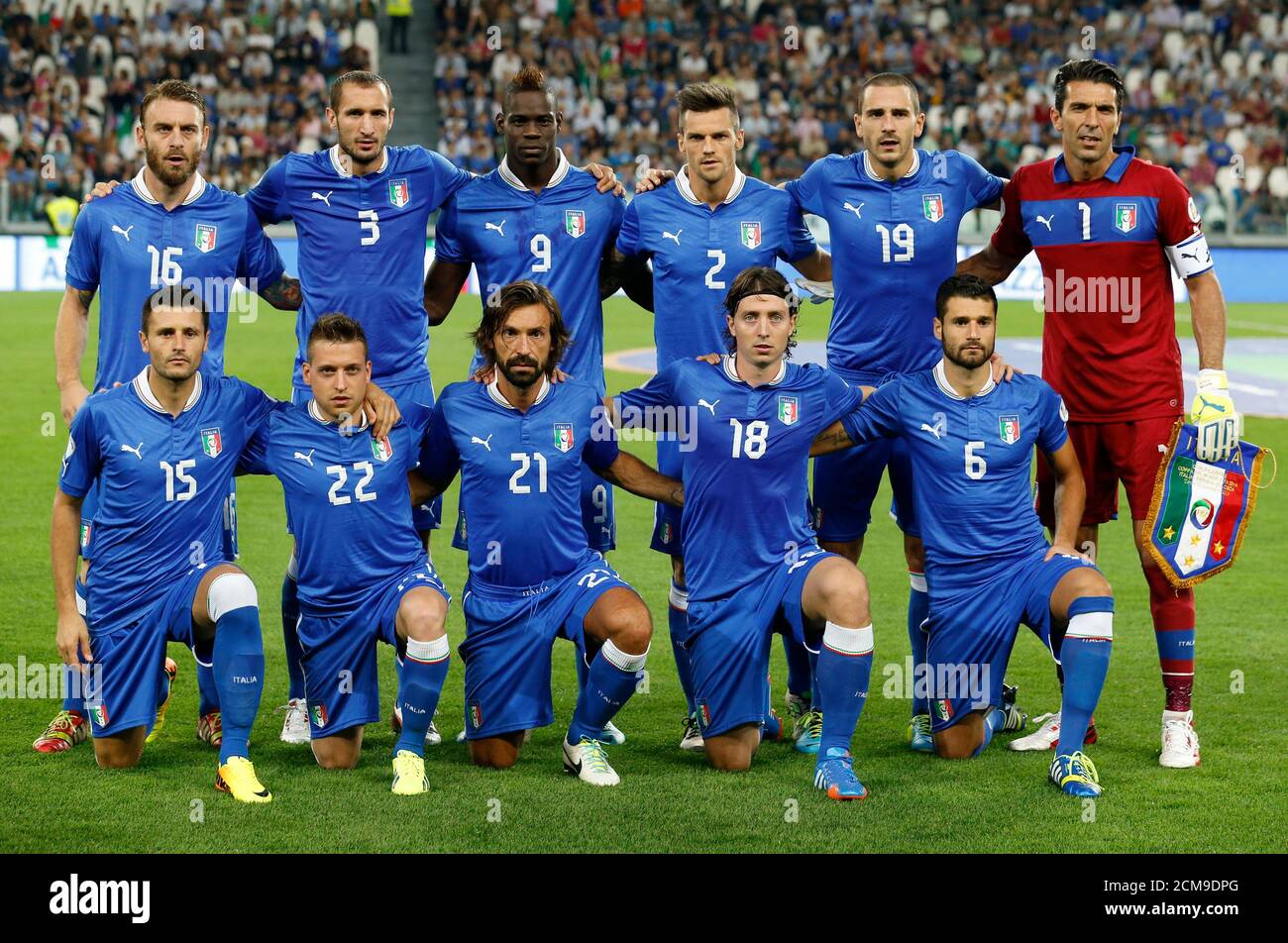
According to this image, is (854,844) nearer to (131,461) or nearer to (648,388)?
(648,388)

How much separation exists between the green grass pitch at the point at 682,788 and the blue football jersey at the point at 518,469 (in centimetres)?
75

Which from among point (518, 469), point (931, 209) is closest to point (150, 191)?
point (518, 469)

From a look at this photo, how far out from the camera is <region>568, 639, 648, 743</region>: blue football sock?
18.9 feet

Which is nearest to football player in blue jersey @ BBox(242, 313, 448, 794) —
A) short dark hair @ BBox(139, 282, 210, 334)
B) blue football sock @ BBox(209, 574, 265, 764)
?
blue football sock @ BBox(209, 574, 265, 764)

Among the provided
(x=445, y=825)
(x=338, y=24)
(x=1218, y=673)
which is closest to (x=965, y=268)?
(x=1218, y=673)

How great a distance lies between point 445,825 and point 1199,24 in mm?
28846

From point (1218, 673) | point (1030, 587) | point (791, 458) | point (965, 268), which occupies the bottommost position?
point (1218, 673)

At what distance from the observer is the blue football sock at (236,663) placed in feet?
18.4

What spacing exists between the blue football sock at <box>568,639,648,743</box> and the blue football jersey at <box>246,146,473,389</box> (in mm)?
1579

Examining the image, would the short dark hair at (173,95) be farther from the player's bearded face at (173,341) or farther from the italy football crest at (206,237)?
the player's bearded face at (173,341)

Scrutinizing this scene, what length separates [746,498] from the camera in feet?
19.8

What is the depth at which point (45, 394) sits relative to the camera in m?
15.3

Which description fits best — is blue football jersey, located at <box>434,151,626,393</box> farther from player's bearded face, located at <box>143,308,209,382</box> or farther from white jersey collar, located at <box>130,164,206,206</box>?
player's bearded face, located at <box>143,308,209,382</box>

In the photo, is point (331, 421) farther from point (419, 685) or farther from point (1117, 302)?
point (1117, 302)
